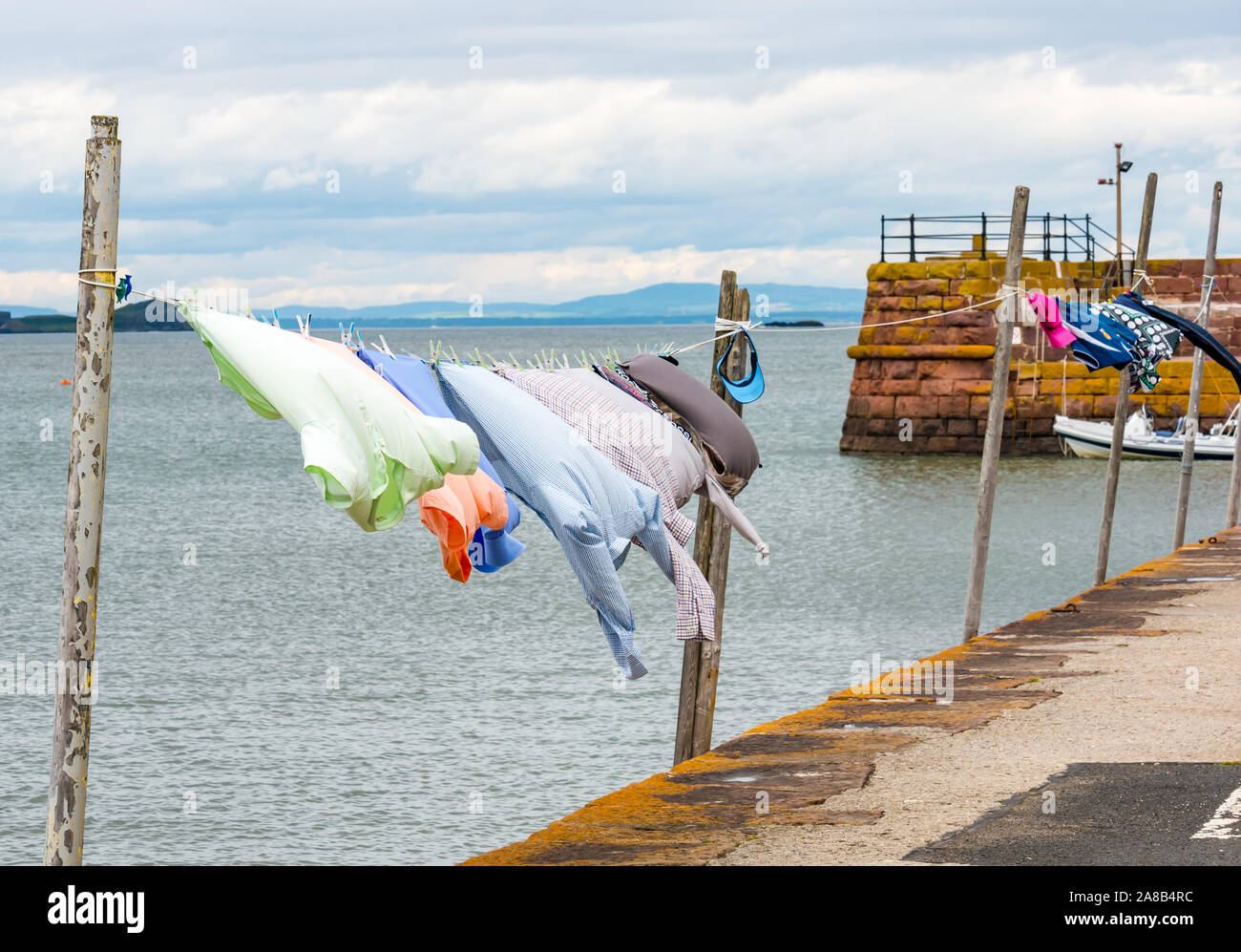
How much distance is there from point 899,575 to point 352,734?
12191 mm

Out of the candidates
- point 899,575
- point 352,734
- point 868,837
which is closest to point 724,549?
point 868,837

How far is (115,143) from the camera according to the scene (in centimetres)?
521

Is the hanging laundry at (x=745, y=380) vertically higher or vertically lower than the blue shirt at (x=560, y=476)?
higher

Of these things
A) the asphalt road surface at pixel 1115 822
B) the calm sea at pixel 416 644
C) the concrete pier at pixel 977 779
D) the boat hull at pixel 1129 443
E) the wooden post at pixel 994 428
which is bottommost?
the calm sea at pixel 416 644

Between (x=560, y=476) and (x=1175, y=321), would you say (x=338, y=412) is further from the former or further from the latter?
(x=1175, y=321)

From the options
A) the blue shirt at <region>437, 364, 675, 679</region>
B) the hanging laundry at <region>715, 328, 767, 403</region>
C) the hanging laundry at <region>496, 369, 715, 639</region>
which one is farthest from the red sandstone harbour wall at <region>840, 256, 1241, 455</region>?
the blue shirt at <region>437, 364, 675, 679</region>

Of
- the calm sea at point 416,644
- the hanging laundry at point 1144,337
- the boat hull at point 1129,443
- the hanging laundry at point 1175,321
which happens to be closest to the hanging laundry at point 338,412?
the calm sea at point 416,644

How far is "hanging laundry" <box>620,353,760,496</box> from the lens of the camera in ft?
23.9

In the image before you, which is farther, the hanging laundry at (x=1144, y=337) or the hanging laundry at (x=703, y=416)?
the hanging laundry at (x=1144, y=337)

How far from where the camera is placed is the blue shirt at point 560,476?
6230 mm

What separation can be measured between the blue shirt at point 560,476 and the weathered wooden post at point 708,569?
2425 mm

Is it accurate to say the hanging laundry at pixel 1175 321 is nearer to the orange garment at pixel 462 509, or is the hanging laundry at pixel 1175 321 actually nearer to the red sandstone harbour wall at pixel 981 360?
the orange garment at pixel 462 509

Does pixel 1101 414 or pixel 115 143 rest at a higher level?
pixel 115 143
